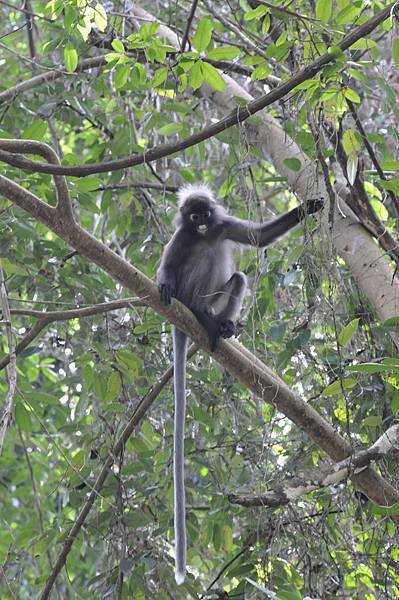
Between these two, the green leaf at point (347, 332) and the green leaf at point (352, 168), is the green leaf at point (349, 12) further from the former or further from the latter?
the green leaf at point (347, 332)

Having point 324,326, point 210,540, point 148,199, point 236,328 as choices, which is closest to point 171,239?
point 148,199

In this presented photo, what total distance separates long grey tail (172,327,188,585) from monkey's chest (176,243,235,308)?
1.02 m

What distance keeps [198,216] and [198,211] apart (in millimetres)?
39

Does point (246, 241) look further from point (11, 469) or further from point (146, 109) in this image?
point (11, 469)

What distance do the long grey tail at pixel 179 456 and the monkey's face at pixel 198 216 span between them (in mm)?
1130

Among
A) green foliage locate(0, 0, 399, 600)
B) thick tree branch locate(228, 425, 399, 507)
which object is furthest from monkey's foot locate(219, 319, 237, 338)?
thick tree branch locate(228, 425, 399, 507)

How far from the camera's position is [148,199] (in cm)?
619

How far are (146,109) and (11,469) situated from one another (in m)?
4.07

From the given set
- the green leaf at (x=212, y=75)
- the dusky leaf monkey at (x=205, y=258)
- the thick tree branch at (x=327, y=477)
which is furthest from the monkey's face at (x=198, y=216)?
the thick tree branch at (x=327, y=477)

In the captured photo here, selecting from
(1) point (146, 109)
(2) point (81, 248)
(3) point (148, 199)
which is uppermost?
(1) point (146, 109)

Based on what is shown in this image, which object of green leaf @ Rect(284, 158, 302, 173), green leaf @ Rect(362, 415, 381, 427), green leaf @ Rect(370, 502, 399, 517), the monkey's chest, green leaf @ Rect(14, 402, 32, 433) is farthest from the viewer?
the monkey's chest

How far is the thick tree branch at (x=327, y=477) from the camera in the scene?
4207 millimetres

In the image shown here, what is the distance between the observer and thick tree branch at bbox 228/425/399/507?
4207 millimetres

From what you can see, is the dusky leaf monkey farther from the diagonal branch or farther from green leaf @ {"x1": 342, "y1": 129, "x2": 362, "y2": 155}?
green leaf @ {"x1": 342, "y1": 129, "x2": 362, "y2": 155}
